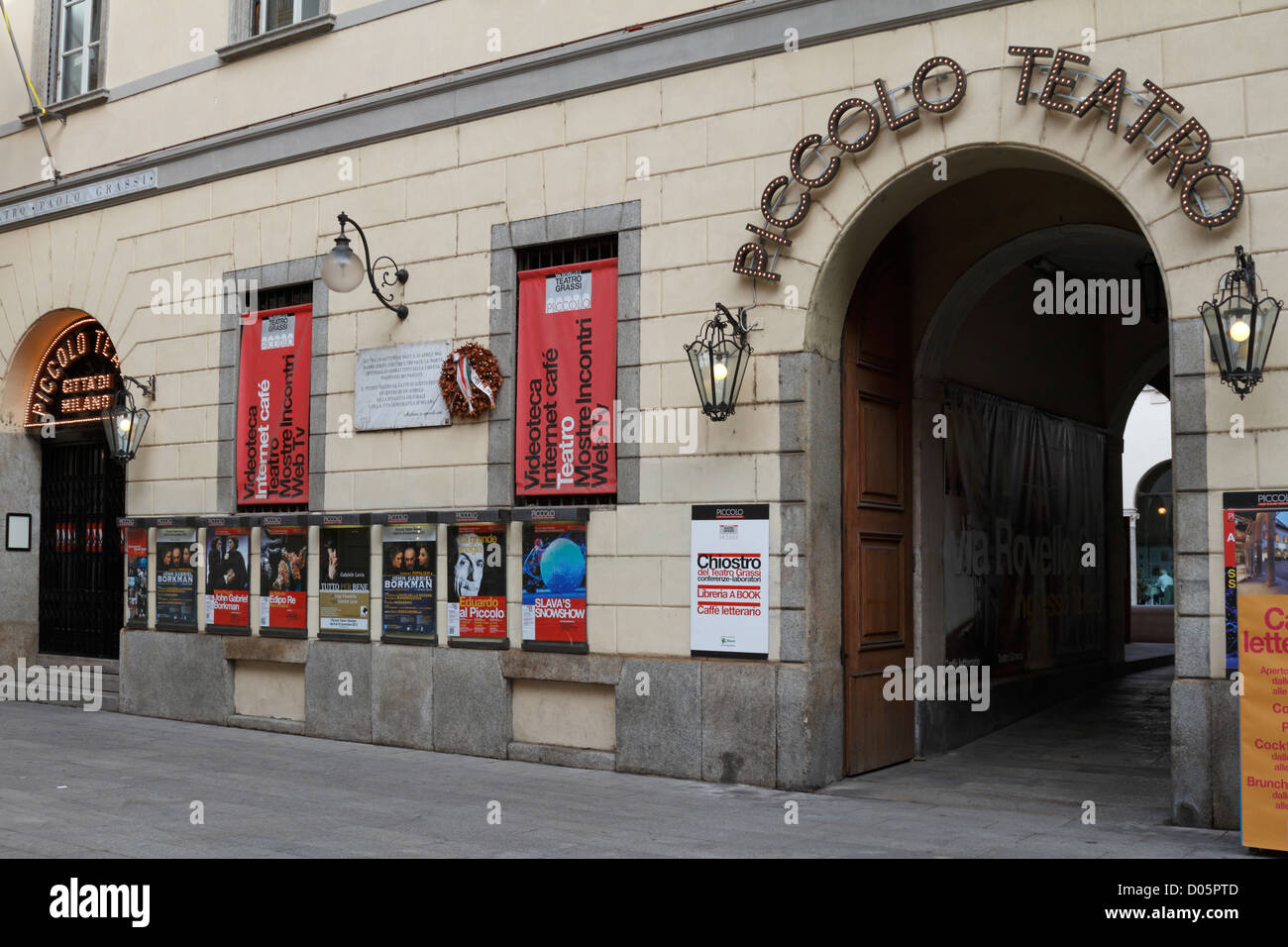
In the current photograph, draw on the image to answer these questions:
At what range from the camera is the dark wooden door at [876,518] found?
11.2 metres

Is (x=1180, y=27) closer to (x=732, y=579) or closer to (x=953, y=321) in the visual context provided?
(x=953, y=321)

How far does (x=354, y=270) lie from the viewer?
40.5 feet

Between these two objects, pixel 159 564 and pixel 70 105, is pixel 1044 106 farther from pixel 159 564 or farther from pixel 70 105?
pixel 70 105

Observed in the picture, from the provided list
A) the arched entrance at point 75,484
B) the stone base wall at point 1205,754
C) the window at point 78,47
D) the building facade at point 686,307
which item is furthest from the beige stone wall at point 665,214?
the arched entrance at point 75,484

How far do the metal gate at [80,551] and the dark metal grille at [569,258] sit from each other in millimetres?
7344

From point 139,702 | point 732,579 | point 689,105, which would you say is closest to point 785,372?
point 732,579

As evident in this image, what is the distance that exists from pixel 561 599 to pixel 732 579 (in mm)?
1787

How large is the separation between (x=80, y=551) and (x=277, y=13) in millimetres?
7495

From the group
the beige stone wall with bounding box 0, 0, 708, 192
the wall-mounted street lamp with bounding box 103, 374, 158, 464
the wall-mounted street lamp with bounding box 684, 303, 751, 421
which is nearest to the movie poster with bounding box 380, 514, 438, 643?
the wall-mounted street lamp with bounding box 684, 303, 751, 421

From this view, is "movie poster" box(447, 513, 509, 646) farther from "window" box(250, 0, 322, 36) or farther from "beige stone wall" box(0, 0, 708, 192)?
"window" box(250, 0, 322, 36)
